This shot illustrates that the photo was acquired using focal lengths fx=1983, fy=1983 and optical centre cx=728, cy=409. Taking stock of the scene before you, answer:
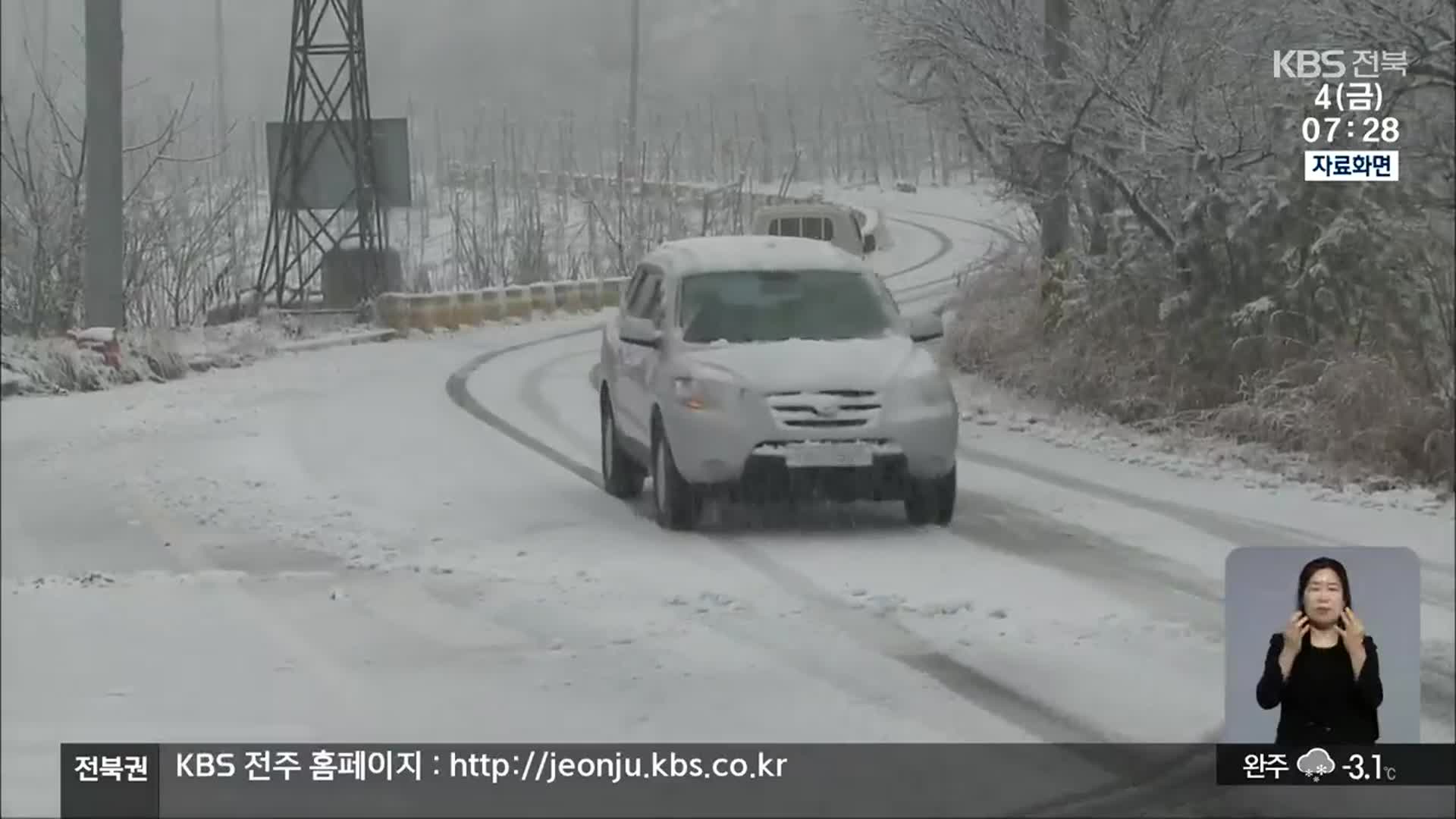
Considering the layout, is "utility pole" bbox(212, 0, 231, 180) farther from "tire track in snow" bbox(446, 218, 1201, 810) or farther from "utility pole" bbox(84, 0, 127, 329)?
"tire track in snow" bbox(446, 218, 1201, 810)

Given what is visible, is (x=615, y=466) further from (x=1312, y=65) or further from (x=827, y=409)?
(x=1312, y=65)

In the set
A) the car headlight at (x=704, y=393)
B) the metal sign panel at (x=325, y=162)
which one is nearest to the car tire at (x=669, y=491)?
the car headlight at (x=704, y=393)

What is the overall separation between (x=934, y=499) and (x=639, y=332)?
1.12 metres

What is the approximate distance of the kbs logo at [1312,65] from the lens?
4.52m

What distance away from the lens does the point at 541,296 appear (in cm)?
648

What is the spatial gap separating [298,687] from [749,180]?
2.39 meters

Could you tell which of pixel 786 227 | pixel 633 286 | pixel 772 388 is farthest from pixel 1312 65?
pixel 633 286

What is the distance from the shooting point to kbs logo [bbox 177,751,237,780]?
146 inches

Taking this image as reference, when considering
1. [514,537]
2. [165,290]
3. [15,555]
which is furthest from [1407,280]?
[15,555]

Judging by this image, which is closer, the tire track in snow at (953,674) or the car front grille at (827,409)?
the tire track in snow at (953,674)

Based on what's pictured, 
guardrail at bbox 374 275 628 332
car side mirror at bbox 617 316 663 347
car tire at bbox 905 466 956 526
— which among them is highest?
guardrail at bbox 374 275 628 332

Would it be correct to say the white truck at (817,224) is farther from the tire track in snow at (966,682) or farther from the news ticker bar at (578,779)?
the news ticker bar at (578,779)

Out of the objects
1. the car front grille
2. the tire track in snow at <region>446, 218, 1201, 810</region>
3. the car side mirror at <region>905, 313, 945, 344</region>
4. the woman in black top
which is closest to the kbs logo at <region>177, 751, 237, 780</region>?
the tire track in snow at <region>446, 218, 1201, 810</region>

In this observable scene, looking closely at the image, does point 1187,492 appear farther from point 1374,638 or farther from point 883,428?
point 1374,638
